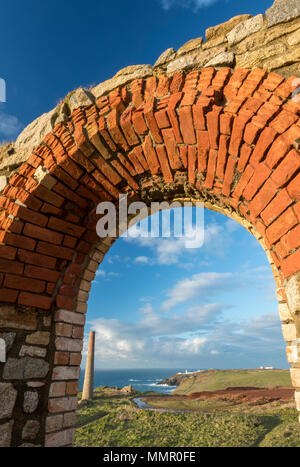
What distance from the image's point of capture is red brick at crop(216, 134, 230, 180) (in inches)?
78.7

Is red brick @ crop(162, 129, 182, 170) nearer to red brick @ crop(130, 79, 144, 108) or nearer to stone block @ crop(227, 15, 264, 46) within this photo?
red brick @ crop(130, 79, 144, 108)

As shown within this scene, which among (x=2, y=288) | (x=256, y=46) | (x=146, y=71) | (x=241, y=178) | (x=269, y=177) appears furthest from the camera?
(x=146, y=71)

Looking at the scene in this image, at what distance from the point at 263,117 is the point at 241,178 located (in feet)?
1.38

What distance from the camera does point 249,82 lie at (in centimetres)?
203

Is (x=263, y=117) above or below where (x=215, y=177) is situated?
above

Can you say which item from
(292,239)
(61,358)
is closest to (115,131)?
(292,239)

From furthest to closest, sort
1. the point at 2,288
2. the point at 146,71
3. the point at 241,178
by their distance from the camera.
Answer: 1. the point at 146,71
2. the point at 2,288
3. the point at 241,178

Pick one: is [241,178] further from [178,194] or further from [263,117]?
[178,194]

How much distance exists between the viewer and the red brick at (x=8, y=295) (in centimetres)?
243

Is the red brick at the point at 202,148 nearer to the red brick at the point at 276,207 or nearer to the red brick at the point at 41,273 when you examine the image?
the red brick at the point at 276,207

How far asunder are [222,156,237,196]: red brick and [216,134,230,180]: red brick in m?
0.03

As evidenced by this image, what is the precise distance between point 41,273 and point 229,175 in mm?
1972

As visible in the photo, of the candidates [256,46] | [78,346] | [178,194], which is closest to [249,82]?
[256,46]

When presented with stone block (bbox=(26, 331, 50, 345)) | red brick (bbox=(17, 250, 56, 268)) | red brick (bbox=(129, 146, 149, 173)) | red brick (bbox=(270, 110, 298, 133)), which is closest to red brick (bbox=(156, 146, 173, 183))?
red brick (bbox=(129, 146, 149, 173))
